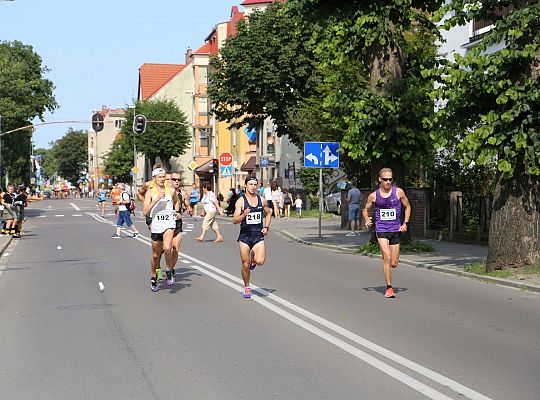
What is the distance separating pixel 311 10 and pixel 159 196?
8.49 m

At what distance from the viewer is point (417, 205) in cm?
2580

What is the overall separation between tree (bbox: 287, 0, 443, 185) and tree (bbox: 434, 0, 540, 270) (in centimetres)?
417

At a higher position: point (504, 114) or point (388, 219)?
point (504, 114)

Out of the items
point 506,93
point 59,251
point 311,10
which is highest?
point 311,10

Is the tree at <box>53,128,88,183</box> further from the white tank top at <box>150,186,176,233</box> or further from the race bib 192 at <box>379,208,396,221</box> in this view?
the race bib 192 at <box>379,208,396,221</box>

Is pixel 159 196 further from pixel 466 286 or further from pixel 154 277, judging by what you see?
pixel 466 286

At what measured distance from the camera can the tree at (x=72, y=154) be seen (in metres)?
172

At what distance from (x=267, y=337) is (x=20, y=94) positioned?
56.3 m

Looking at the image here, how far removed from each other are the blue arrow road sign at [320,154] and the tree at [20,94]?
131 ft

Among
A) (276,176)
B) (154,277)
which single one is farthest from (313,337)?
(276,176)

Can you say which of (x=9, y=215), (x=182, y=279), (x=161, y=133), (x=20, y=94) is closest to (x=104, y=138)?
(x=161, y=133)

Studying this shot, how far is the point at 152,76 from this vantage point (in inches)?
4914

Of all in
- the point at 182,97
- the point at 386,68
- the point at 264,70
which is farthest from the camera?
the point at 182,97

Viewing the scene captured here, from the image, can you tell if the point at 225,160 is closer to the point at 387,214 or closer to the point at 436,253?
the point at 436,253
